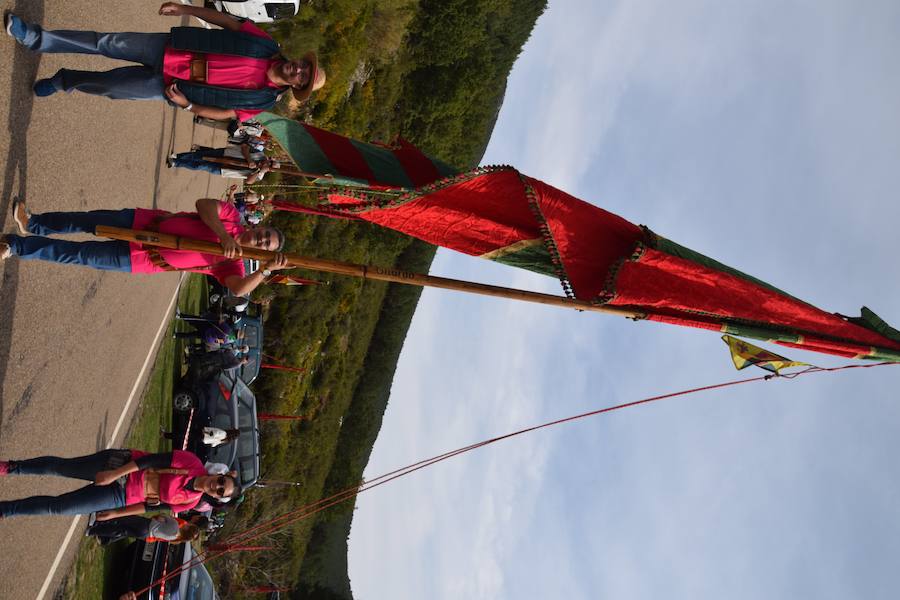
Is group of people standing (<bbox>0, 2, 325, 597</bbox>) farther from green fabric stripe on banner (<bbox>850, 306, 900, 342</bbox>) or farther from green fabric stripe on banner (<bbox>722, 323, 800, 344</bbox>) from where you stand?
green fabric stripe on banner (<bbox>850, 306, 900, 342</bbox>)

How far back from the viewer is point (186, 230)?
5.74 meters

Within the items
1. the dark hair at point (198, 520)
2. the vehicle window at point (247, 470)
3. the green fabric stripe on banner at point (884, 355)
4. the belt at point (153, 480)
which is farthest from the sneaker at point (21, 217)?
the green fabric stripe on banner at point (884, 355)

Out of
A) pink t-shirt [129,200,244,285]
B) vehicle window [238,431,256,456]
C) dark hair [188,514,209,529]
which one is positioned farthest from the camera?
vehicle window [238,431,256,456]

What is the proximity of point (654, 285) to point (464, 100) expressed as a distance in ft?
94.9

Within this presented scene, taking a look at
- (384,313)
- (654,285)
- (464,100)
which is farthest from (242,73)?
(384,313)

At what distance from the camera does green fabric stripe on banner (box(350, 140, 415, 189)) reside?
20.6ft

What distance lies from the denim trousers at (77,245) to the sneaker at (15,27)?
1.53 m

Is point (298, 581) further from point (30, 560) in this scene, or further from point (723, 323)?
point (723, 323)

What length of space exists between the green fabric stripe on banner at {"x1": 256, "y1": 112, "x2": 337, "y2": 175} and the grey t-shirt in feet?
16.7

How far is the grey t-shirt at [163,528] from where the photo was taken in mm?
8312

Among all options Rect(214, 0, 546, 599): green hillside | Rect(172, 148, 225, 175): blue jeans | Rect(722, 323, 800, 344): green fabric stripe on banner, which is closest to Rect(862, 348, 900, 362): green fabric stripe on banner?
Rect(722, 323, 800, 344): green fabric stripe on banner

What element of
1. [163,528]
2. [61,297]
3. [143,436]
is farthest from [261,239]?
[143,436]

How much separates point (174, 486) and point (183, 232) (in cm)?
259

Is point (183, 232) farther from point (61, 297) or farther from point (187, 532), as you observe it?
point (187, 532)
